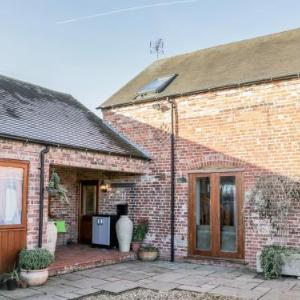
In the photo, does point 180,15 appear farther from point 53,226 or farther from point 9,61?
point 53,226

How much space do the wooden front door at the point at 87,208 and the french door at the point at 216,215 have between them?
3396mm

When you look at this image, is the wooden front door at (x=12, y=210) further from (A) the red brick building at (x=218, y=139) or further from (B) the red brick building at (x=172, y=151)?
(A) the red brick building at (x=218, y=139)

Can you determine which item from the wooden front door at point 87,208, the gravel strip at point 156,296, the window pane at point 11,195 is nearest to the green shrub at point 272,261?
the gravel strip at point 156,296

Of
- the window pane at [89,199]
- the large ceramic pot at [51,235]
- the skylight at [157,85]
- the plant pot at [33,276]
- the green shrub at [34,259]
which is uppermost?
the skylight at [157,85]

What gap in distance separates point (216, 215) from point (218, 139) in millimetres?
1893

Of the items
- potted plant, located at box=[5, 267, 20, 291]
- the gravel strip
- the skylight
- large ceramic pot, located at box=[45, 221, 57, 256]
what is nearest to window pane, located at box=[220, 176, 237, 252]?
the gravel strip

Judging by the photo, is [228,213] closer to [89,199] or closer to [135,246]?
[135,246]

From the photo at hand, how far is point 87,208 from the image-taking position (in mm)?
12695

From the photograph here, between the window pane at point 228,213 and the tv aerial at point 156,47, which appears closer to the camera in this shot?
the window pane at point 228,213

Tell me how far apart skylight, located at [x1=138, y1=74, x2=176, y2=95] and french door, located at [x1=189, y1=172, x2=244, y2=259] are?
281 cm

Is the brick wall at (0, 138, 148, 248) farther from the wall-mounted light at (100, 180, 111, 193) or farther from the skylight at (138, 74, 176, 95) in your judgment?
the skylight at (138, 74, 176, 95)

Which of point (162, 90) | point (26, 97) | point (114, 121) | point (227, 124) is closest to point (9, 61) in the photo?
point (26, 97)

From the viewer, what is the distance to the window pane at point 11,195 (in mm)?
7676

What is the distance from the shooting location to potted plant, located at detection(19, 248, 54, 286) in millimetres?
7332
